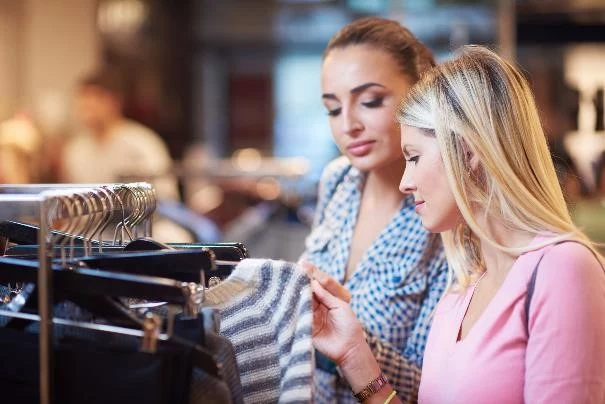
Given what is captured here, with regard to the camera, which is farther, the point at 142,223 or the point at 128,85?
the point at 128,85

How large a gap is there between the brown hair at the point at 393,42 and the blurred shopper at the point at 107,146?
130 inches

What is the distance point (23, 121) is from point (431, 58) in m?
2.92

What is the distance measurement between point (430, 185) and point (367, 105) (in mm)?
429

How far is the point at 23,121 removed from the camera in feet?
14.5

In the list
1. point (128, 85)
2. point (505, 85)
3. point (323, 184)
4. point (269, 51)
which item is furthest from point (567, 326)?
point (269, 51)

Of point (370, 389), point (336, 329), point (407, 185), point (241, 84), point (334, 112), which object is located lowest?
point (370, 389)

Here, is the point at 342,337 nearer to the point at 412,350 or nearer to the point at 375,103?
the point at 412,350

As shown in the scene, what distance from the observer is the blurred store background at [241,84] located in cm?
429

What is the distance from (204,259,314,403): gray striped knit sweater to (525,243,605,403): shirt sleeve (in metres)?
0.33

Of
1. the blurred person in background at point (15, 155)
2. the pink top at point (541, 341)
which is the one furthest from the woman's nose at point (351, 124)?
the blurred person in background at point (15, 155)

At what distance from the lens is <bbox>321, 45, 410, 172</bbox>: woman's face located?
6.04ft

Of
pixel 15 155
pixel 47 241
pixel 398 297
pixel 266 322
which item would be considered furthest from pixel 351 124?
pixel 15 155

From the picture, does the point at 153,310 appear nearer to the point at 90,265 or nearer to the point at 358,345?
the point at 90,265

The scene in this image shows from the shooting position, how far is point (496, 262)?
150 centimetres
